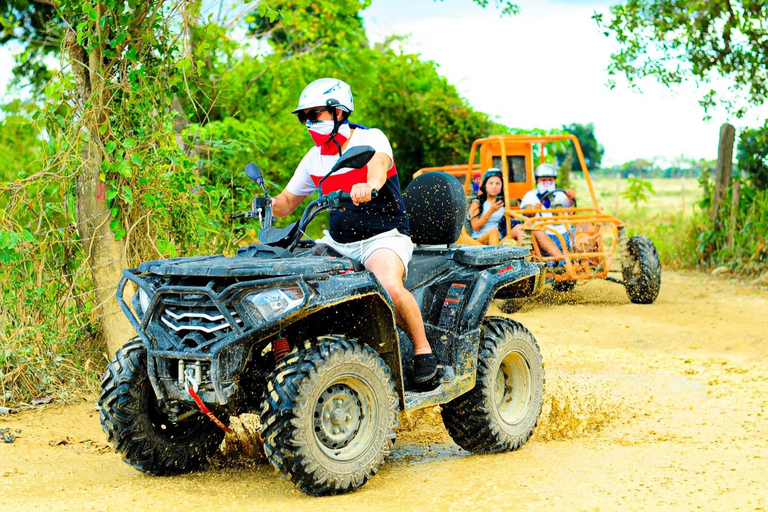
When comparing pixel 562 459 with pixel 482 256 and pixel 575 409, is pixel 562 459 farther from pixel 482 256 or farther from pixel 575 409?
pixel 575 409

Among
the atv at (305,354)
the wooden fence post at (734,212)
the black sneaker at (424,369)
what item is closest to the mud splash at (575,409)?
the atv at (305,354)

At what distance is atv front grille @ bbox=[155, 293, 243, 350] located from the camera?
14.3 feet

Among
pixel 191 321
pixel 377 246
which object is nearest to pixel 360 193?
pixel 377 246

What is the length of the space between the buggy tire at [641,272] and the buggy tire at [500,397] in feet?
22.2

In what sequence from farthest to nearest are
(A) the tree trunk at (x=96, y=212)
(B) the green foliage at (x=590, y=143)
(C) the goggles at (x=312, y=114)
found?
(B) the green foliage at (x=590, y=143) < (A) the tree trunk at (x=96, y=212) < (C) the goggles at (x=312, y=114)

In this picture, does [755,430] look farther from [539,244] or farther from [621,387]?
[539,244]

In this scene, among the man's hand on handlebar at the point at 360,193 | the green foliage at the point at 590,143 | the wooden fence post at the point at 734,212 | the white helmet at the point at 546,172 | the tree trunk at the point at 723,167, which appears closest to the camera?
the man's hand on handlebar at the point at 360,193

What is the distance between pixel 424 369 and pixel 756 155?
12615 mm

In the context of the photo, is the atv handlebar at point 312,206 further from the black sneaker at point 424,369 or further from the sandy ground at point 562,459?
the sandy ground at point 562,459

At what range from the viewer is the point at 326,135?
17.0ft

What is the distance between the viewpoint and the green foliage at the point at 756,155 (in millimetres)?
16075

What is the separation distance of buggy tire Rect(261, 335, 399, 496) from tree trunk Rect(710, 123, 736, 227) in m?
12.9

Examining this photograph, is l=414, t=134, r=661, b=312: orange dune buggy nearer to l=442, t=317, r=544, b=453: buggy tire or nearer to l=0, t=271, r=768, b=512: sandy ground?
l=0, t=271, r=768, b=512: sandy ground

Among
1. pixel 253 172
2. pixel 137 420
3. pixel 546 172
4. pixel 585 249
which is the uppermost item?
pixel 253 172
